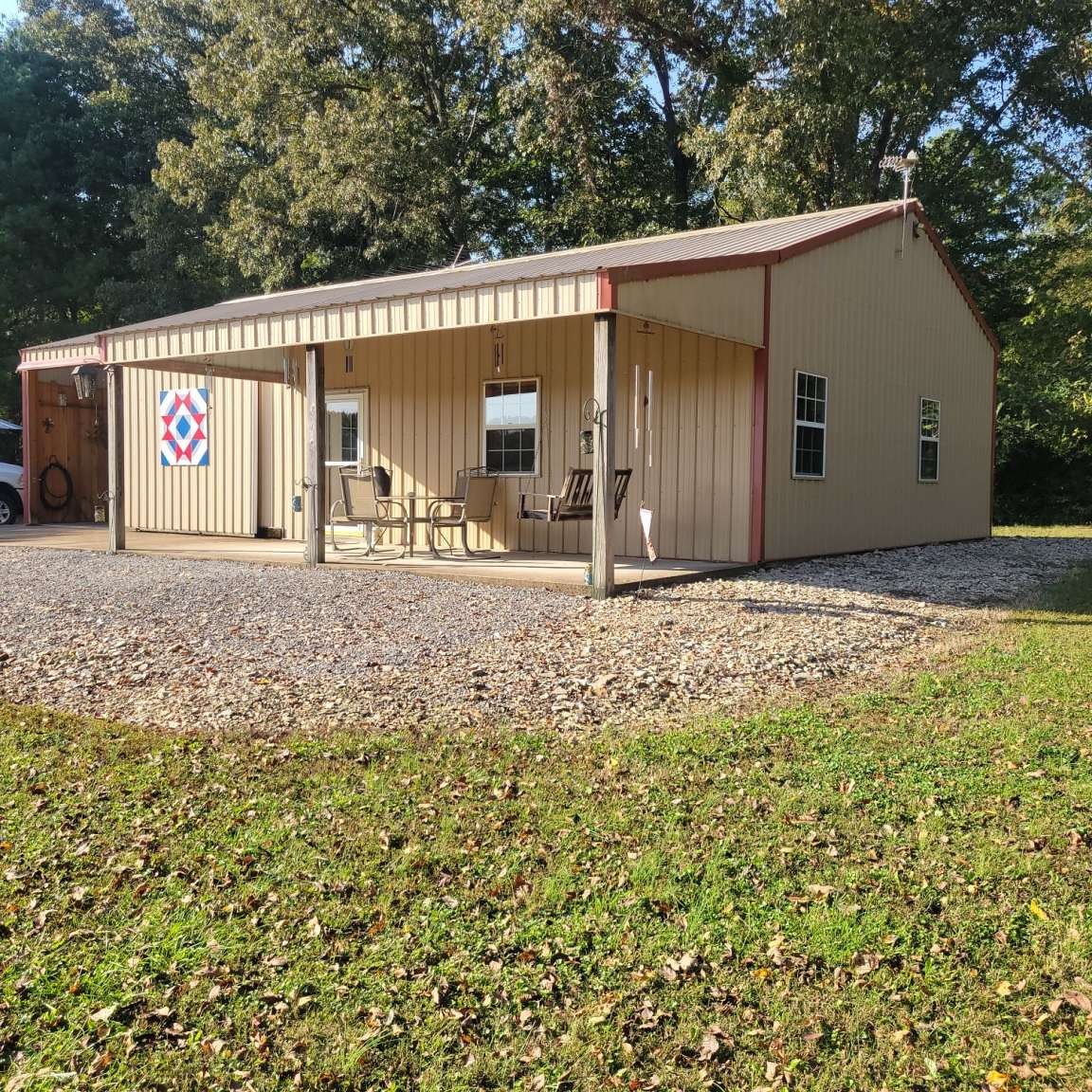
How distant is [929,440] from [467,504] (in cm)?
674

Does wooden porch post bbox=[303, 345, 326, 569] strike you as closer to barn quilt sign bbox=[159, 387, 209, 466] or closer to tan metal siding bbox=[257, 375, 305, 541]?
tan metal siding bbox=[257, 375, 305, 541]

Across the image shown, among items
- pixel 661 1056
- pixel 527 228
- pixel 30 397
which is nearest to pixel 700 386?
pixel 661 1056

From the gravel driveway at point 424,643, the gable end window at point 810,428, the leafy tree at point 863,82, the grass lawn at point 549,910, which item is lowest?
the grass lawn at point 549,910

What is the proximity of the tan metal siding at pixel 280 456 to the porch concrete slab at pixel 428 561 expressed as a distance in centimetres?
38

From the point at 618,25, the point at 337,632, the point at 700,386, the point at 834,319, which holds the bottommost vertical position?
the point at 337,632

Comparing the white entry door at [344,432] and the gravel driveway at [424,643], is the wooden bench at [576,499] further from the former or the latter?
the white entry door at [344,432]

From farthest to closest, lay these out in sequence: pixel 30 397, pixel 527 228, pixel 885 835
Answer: pixel 527 228
pixel 30 397
pixel 885 835

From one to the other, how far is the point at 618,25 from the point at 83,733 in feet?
55.8

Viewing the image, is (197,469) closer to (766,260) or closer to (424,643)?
(766,260)

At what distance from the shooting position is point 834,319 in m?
10.7

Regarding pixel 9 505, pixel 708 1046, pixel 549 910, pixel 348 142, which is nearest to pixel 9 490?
pixel 9 505

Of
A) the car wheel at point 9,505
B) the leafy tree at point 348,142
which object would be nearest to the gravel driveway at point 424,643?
the car wheel at point 9,505

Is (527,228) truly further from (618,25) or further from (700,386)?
(700,386)

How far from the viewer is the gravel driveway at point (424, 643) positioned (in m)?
4.69
